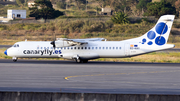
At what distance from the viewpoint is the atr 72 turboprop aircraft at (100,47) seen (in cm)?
2894

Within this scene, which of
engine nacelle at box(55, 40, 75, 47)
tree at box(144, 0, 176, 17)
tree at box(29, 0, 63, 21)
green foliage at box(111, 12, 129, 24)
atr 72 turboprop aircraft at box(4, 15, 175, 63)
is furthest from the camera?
tree at box(29, 0, 63, 21)

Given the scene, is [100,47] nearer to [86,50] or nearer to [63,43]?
[86,50]

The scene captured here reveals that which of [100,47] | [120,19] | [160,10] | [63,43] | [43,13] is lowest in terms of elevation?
[100,47]

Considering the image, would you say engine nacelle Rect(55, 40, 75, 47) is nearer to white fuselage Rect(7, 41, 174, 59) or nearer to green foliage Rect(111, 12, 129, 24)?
white fuselage Rect(7, 41, 174, 59)

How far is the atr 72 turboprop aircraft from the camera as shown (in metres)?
28.9

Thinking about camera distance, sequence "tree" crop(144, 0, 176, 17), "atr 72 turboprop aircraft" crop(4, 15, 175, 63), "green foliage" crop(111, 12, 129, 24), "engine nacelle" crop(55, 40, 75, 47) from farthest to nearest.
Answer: "tree" crop(144, 0, 176, 17), "green foliage" crop(111, 12, 129, 24), "engine nacelle" crop(55, 40, 75, 47), "atr 72 turboprop aircraft" crop(4, 15, 175, 63)

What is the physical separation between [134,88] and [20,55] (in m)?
18.5

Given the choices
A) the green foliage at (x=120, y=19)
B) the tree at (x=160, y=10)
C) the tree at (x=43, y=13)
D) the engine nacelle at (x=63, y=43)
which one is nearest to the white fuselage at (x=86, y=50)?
the engine nacelle at (x=63, y=43)

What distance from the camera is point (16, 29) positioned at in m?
74.9

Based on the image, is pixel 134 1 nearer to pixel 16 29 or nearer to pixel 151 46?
pixel 16 29

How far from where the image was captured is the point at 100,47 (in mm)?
29500

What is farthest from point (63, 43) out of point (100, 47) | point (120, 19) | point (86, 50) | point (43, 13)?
point (43, 13)

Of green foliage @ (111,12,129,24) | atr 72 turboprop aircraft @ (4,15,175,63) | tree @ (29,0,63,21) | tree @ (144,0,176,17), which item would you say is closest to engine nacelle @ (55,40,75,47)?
atr 72 turboprop aircraft @ (4,15,175,63)

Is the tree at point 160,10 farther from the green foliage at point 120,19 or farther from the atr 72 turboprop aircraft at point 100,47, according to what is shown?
the atr 72 turboprop aircraft at point 100,47
